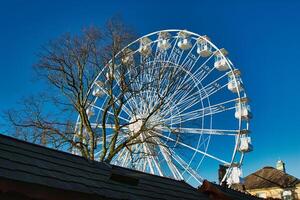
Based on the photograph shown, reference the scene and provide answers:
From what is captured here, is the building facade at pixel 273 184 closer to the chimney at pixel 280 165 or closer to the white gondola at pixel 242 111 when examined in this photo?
the chimney at pixel 280 165

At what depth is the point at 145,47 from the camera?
1207 inches

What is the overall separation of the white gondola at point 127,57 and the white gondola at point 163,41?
148 inches

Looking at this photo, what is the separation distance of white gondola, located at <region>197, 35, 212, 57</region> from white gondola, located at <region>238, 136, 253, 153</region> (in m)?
6.55

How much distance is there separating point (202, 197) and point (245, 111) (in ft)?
57.8

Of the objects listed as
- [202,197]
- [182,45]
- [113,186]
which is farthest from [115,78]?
[113,186]

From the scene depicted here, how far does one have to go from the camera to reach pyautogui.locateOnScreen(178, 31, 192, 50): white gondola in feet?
98.1

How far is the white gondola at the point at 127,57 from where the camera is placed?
83.0 feet

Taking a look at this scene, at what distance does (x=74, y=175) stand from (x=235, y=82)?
2162 centimetres

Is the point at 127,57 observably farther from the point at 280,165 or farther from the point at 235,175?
the point at 280,165

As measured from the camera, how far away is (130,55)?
87.3ft

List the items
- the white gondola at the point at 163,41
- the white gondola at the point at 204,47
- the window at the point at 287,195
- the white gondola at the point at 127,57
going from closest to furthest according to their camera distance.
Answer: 1. the white gondola at the point at 127,57
2. the white gondola at the point at 204,47
3. the white gondola at the point at 163,41
4. the window at the point at 287,195

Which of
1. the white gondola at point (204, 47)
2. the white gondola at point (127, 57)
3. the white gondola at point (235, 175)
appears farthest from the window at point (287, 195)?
the white gondola at point (127, 57)

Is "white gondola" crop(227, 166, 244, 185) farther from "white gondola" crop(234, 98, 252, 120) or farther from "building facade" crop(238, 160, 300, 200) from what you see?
"building facade" crop(238, 160, 300, 200)

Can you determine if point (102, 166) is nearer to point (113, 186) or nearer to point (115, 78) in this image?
point (113, 186)
